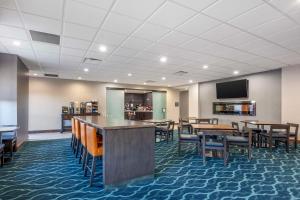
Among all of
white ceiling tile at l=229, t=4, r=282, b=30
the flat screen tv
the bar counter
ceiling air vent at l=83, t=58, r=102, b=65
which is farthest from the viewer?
the flat screen tv

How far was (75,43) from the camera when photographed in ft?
14.0

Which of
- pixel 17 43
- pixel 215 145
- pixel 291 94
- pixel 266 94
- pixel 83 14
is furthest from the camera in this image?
pixel 266 94

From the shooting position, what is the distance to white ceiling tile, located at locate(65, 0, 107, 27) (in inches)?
106

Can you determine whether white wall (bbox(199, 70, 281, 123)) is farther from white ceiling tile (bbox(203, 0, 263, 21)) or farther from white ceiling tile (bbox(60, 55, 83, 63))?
white ceiling tile (bbox(60, 55, 83, 63))

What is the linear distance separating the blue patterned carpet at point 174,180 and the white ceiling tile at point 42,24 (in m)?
2.76

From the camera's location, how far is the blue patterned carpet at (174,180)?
2.68 metres

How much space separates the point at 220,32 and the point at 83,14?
2.56 m

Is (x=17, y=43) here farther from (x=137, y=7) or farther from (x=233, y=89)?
(x=233, y=89)

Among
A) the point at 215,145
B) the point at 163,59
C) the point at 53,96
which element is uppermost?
the point at 163,59

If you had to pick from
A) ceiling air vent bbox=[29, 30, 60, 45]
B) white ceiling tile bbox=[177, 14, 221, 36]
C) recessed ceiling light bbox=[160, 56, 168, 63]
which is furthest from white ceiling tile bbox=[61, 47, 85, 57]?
white ceiling tile bbox=[177, 14, 221, 36]

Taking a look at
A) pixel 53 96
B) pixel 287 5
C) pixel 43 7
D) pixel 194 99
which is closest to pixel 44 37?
pixel 43 7

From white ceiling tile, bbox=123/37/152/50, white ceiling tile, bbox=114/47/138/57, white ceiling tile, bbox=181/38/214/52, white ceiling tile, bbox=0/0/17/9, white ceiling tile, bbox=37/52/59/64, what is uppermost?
white ceiling tile, bbox=0/0/17/9

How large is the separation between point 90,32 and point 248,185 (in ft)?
13.0

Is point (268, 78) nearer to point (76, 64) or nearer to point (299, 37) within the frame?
point (299, 37)
